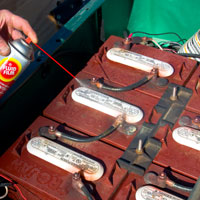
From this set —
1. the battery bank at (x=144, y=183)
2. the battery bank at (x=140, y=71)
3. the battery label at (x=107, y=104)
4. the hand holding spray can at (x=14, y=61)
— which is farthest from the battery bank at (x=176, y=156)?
the hand holding spray can at (x=14, y=61)

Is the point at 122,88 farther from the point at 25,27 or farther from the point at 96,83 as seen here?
the point at 25,27

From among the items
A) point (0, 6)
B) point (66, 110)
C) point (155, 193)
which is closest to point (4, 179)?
point (66, 110)

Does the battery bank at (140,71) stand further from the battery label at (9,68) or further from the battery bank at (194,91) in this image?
the battery label at (9,68)

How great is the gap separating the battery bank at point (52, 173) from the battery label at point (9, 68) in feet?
0.81

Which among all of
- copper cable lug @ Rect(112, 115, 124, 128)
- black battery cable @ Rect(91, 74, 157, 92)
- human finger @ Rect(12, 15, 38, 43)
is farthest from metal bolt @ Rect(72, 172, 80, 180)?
human finger @ Rect(12, 15, 38, 43)

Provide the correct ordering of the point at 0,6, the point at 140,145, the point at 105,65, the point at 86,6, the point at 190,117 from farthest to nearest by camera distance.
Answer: the point at 0,6
the point at 86,6
the point at 105,65
the point at 190,117
the point at 140,145

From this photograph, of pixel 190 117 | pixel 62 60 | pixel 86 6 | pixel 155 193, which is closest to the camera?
pixel 155 193

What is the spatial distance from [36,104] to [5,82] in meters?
0.44

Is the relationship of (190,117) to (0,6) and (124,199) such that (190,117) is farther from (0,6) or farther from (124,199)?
(0,6)

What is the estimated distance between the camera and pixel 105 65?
1.58 m

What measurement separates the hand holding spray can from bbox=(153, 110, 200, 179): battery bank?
0.63 meters

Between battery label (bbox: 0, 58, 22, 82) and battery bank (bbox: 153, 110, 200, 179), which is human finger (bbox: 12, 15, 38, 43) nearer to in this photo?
battery label (bbox: 0, 58, 22, 82)

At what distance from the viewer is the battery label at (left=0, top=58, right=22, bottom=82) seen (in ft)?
4.09

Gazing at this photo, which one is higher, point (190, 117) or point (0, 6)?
point (0, 6)
